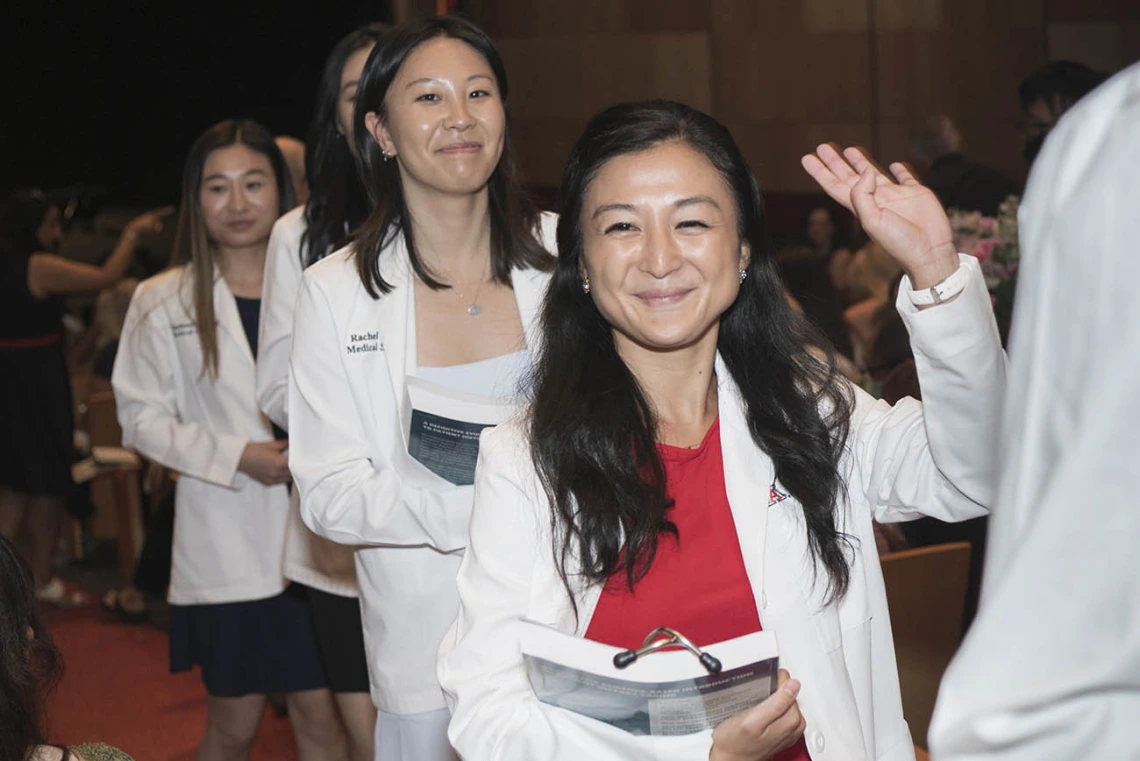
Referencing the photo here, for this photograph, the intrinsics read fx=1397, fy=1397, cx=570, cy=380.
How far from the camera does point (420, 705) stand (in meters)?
2.70

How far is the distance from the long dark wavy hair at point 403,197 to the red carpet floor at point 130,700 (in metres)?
2.38

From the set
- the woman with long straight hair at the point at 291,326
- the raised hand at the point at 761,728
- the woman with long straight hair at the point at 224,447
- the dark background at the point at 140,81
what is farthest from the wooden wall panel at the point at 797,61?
the dark background at the point at 140,81

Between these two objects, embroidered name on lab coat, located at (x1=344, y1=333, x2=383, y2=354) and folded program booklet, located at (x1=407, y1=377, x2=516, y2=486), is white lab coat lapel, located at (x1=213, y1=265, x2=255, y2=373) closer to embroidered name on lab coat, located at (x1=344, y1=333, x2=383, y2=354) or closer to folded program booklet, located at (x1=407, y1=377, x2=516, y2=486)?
embroidered name on lab coat, located at (x1=344, y1=333, x2=383, y2=354)

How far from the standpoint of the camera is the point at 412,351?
2.69 meters

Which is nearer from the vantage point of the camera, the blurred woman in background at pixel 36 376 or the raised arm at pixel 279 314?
the raised arm at pixel 279 314

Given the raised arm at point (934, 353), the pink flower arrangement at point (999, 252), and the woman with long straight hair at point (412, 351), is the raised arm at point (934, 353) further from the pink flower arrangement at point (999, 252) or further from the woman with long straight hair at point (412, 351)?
the pink flower arrangement at point (999, 252)

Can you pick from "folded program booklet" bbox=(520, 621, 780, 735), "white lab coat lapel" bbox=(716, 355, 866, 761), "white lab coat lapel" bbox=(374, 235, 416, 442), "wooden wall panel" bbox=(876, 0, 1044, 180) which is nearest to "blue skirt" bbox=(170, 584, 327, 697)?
"white lab coat lapel" bbox=(374, 235, 416, 442)

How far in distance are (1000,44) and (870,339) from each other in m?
1.61

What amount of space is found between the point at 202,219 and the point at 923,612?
7.24ft

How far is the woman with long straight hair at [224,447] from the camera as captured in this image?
3.74 meters

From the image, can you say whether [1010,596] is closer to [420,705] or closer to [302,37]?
[420,705]

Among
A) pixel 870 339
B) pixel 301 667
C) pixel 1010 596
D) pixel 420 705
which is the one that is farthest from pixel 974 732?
pixel 870 339

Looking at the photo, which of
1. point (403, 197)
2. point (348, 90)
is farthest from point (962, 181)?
point (403, 197)

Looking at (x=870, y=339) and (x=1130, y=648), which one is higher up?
(x=1130, y=648)
